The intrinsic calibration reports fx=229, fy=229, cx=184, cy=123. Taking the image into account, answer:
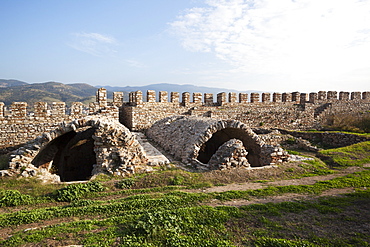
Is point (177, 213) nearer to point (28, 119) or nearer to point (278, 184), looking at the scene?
Answer: point (278, 184)

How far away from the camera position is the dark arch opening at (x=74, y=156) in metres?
10.1

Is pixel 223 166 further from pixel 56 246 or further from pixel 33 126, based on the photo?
pixel 33 126

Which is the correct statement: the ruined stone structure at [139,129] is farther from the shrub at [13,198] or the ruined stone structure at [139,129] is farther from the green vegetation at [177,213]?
the shrub at [13,198]

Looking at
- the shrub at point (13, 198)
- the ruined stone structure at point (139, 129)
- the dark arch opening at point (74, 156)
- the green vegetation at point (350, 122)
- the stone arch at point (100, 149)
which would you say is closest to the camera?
the shrub at point (13, 198)

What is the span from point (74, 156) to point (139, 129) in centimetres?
482

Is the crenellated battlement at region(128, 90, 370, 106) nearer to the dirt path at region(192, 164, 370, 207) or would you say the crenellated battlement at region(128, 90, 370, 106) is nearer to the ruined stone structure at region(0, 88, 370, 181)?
the ruined stone structure at region(0, 88, 370, 181)

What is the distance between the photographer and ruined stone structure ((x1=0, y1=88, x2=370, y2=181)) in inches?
341

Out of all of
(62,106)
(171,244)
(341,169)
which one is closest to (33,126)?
(62,106)

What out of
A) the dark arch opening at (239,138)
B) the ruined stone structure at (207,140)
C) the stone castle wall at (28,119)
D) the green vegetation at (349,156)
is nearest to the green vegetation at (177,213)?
the ruined stone structure at (207,140)

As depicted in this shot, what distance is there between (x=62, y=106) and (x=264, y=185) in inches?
431

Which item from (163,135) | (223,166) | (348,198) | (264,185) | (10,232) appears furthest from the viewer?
(163,135)

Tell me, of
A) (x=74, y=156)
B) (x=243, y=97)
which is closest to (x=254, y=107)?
(x=243, y=97)

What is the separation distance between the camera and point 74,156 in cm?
1182

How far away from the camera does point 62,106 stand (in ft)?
41.1
